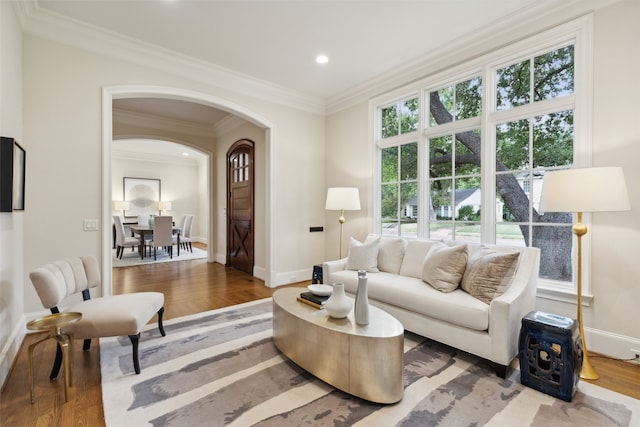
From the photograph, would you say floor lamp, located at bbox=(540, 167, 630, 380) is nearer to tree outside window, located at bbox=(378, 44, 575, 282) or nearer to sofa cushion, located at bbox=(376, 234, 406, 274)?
tree outside window, located at bbox=(378, 44, 575, 282)

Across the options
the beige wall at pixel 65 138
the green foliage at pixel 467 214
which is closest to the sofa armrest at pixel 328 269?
the green foliage at pixel 467 214

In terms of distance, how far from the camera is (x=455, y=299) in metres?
2.35

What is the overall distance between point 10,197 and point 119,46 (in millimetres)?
2050

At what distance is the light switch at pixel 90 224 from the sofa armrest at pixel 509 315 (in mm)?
3769

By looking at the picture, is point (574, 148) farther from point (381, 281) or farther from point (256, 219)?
point (256, 219)

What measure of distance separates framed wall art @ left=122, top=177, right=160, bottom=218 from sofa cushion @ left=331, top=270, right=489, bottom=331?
27.6 feet

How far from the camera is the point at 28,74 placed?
2791 mm

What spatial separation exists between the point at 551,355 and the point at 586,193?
1.10 m

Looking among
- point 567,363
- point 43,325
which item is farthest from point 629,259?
point 43,325

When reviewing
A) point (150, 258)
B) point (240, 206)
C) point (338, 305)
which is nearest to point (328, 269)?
point (338, 305)

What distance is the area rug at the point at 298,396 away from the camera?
1.65m

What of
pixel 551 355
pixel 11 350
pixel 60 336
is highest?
pixel 60 336

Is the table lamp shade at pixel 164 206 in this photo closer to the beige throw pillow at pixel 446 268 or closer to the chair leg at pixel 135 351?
the chair leg at pixel 135 351

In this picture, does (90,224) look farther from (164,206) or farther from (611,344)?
(164,206)
